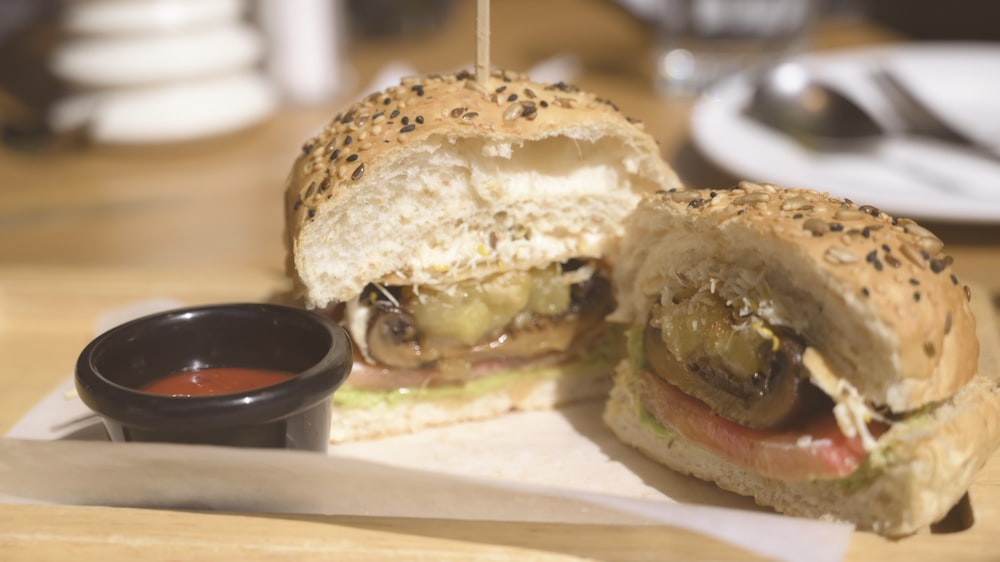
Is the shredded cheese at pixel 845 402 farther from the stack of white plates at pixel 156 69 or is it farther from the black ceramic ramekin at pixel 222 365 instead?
the stack of white plates at pixel 156 69

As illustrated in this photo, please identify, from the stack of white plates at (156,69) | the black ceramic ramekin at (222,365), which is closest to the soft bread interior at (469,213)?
the black ceramic ramekin at (222,365)

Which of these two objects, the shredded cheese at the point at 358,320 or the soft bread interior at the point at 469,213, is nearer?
the soft bread interior at the point at 469,213

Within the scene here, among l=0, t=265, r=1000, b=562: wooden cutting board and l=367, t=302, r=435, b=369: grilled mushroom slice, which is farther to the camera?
l=367, t=302, r=435, b=369: grilled mushroom slice

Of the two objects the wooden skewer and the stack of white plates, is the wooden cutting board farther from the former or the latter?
the stack of white plates

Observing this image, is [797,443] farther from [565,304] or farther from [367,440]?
[367,440]

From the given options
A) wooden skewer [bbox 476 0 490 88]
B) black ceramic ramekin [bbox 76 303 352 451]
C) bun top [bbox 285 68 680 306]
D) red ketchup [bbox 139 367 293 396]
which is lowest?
red ketchup [bbox 139 367 293 396]

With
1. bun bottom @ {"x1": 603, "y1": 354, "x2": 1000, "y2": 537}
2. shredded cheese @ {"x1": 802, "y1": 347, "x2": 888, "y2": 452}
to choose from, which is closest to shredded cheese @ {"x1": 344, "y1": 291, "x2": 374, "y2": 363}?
bun bottom @ {"x1": 603, "y1": 354, "x2": 1000, "y2": 537}

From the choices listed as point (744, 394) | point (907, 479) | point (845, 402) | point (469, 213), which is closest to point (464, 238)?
point (469, 213)
